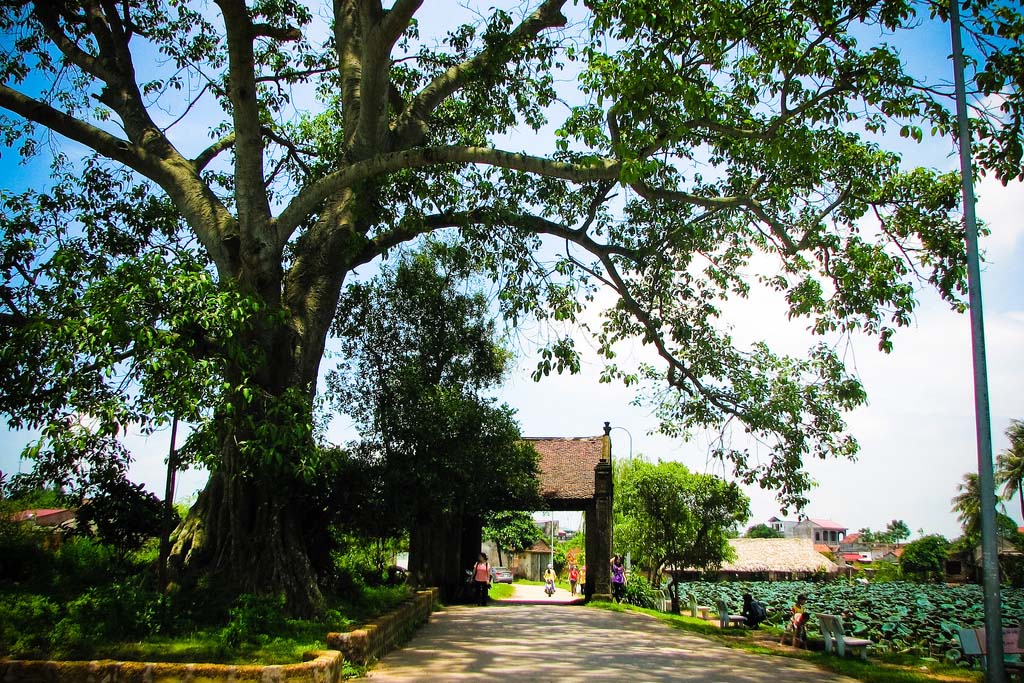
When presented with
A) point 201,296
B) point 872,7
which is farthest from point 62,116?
point 872,7

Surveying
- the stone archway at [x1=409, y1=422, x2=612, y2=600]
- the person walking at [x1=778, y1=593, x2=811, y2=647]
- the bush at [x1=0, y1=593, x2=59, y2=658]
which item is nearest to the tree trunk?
the bush at [x1=0, y1=593, x2=59, y2=658]

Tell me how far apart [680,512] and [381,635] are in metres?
15.4

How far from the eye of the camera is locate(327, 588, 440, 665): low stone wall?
7.66m

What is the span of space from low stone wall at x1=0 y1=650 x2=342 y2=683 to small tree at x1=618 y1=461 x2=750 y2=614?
17.3m

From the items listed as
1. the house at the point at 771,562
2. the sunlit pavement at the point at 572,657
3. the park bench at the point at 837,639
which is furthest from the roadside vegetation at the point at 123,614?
the house at the point at 771,562

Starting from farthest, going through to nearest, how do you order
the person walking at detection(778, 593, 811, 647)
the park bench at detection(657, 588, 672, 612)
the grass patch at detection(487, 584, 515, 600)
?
the grass patch at detection(487, 584, 515, 600), the park bench at detection(657, 588, 672, 612), the person walking at detection(778, 593, 811, 647)

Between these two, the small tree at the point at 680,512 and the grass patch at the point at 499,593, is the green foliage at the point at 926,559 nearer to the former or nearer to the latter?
the grass patch at the point at 499,593

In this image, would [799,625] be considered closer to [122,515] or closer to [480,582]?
[480,582]

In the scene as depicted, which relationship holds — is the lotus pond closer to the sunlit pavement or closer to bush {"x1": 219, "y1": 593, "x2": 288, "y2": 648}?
the sunlit pavement

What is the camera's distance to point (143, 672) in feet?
19.5

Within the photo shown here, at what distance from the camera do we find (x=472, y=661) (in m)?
9.04

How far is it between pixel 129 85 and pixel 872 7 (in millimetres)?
10125

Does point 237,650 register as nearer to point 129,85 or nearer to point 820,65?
point 129,85

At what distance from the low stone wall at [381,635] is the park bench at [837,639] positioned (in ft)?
22.3
